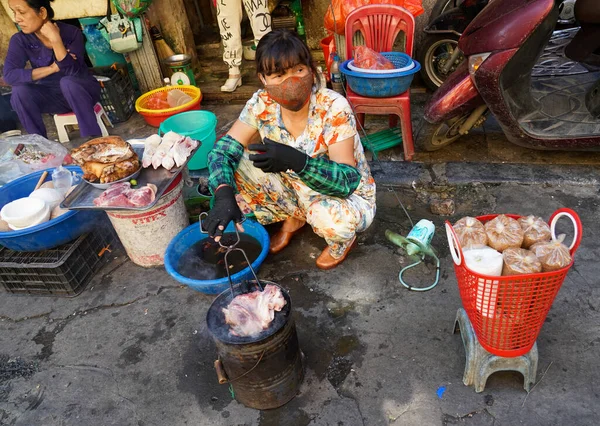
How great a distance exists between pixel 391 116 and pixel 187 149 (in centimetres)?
218

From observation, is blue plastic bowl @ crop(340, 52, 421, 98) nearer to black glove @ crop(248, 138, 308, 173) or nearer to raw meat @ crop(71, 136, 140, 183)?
black glove @ crop(248, 138, 308, 173)

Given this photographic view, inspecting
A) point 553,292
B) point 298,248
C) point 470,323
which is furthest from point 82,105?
point 553,292

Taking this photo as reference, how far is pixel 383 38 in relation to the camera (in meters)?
3.88

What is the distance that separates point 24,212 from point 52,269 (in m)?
0.43

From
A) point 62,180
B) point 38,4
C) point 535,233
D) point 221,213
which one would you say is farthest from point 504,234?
point 38,4

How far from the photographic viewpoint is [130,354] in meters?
2.58

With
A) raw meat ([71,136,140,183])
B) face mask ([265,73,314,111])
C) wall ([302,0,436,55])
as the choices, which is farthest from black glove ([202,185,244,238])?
wall ([302,0,436,55])

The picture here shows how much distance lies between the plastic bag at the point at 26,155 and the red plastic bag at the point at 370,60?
277 centimetres

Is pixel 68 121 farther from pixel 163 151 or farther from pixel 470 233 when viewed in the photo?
pixel 470 233

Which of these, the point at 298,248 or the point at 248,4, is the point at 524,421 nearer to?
the point at 298,248

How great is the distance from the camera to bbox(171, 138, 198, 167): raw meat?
296 centimetres

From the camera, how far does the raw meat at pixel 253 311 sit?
1.86 m

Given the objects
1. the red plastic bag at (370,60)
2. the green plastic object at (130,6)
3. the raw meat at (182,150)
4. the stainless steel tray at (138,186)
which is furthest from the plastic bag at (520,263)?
the green plastic object at (130,6)

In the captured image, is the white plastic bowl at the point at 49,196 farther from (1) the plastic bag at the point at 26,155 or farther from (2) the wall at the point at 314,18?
(2) the wall at the point at 314,18
